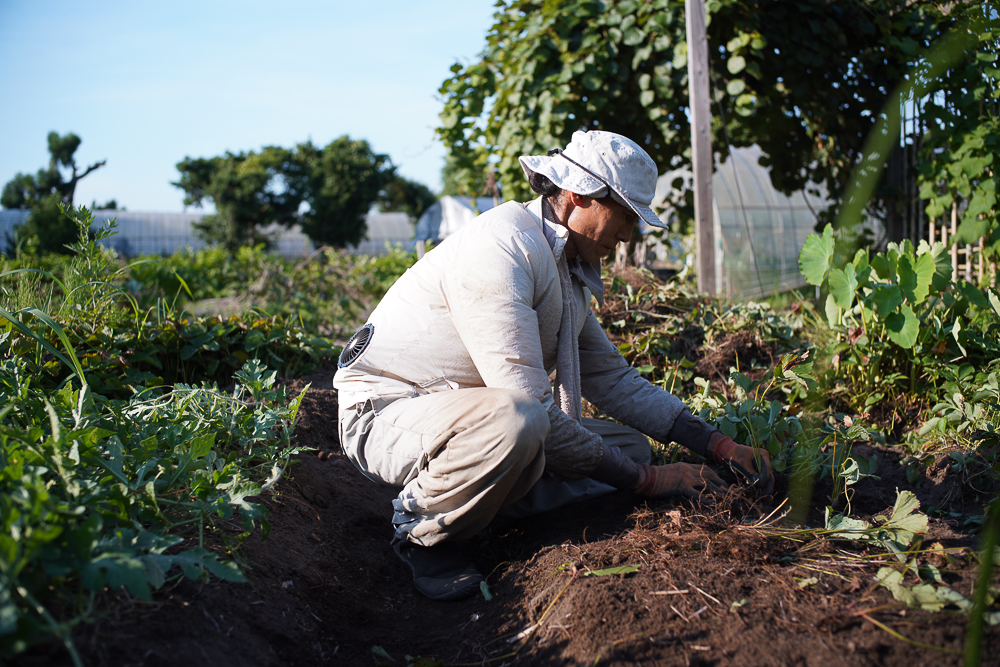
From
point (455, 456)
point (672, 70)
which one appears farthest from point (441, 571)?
point (672, 70)

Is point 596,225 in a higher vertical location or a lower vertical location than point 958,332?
higher

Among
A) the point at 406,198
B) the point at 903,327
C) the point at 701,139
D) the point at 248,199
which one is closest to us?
the point at 903,327

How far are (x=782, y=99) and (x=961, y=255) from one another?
1.86 meters

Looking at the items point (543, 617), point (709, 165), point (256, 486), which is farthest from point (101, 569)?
point (709, 165)

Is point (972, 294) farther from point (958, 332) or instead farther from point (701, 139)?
point (701, 139)

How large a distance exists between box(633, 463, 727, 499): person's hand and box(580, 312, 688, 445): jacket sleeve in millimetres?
345

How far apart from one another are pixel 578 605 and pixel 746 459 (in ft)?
2.85

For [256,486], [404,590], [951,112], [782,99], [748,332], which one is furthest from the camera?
[782,99]

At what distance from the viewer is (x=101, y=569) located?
3.87 feet

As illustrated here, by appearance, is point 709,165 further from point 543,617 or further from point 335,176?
point 335,176

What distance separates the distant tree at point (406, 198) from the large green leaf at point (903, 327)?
3224 cm

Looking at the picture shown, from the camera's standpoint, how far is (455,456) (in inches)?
70.3

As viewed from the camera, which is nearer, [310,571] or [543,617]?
[543,617]

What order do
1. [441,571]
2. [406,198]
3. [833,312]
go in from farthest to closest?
1. [406,198]
2. [833,312]
3. [441,571]
